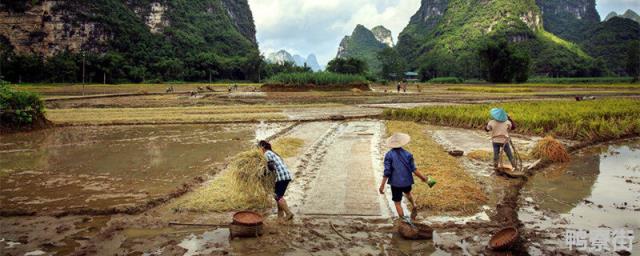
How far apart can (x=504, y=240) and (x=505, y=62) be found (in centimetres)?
7868

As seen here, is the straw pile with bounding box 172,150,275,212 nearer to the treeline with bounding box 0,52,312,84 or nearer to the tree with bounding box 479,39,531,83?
the treeline with bounding box 0,52,312,84

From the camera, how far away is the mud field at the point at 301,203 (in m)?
5.64

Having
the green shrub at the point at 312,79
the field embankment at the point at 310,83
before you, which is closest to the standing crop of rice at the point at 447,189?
the field embankment at the point at 310,83

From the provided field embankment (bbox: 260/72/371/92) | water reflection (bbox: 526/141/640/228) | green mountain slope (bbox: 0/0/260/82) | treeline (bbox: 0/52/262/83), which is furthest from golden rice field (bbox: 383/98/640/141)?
green mountain slope (bbox: 0/0/260/82)

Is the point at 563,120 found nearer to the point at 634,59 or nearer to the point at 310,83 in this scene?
the point at 310,83

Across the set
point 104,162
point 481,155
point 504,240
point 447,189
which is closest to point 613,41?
point 481,155

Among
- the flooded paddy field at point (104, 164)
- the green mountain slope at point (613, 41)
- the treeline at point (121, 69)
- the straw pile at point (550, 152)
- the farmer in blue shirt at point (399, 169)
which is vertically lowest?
the flooded paddy field at point (104, 164)

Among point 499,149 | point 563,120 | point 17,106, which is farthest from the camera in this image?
point 17,106

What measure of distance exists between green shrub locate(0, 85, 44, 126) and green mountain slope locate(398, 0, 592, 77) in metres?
85.2

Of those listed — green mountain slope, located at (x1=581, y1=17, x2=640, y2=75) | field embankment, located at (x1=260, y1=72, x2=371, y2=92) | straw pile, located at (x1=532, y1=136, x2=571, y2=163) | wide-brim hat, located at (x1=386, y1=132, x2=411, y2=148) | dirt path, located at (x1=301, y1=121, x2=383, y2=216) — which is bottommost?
dirt path, located at (x1=301, y1=121, x2=383, y2=216)

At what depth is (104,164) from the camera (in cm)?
1128

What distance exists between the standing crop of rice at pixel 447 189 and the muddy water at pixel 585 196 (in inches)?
32.5

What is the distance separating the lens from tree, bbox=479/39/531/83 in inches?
2980

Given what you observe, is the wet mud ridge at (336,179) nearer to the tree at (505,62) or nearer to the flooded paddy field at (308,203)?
the flooded paddy field at (308,203)
